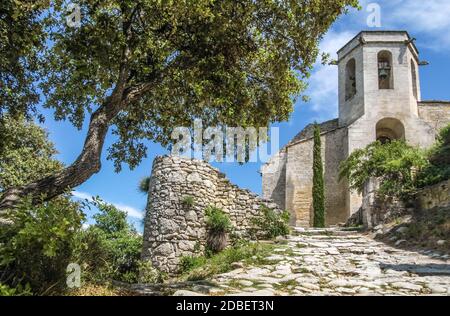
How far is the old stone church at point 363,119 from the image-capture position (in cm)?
2603

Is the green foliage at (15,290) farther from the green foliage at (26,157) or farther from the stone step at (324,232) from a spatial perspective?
the green foliage at (26,157)

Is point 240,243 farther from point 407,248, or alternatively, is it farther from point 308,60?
point 308,60

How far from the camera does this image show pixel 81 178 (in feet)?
22.7

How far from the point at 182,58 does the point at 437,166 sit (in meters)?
9.37

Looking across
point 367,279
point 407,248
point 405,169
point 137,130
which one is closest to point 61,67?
point 137,130

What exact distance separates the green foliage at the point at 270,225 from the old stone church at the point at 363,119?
12.7 meters

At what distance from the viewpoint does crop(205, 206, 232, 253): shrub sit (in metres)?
12.3

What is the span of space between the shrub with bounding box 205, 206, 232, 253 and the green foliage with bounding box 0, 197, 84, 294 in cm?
702

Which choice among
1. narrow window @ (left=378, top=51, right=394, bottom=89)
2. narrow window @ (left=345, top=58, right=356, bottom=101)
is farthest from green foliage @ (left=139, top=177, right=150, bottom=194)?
narrow window @ (left=378, top=51, right=394, bottom=89)

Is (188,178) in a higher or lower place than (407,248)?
higher

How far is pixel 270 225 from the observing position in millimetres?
13016

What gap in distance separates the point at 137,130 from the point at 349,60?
2214 centimetres

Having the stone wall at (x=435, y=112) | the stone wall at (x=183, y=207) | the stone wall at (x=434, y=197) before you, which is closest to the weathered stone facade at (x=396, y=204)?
the stone wall at (x=434, y=197)
